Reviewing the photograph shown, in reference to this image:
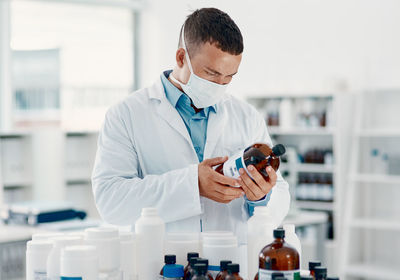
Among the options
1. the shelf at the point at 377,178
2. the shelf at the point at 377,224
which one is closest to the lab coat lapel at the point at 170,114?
the shelf at the point at 377,178

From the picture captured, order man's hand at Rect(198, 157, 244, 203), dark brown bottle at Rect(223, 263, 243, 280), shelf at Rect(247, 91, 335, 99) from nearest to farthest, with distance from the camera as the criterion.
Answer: dark brown bottle at Rect(223, 263, 243, 280) < man's hand at Rect(198, 157, 244, 203) < shelf at Rect(247, 91, 335, 99)

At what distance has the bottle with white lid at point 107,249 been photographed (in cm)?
139

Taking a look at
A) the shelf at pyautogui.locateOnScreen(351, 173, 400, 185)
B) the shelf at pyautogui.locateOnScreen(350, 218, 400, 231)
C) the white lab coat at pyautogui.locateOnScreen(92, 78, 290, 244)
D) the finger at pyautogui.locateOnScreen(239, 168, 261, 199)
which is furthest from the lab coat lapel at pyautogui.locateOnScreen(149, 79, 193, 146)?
the shelf at pyautogui.locateOnScreen(350, 218, 400, 231)

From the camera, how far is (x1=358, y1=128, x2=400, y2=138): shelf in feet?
16.9

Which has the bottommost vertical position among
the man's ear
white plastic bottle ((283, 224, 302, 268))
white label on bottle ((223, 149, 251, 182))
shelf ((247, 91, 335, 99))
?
white plastic bottle ((283, 224, 302, 268))

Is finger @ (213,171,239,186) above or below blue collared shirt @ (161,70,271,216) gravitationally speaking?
below

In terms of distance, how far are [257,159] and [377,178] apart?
393cm

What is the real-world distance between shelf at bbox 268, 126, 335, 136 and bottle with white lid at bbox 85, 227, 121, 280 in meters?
4.33

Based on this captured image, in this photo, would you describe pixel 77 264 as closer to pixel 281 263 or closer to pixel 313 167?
pixel 281 263

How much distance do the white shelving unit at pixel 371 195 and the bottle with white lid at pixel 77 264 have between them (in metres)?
4.29

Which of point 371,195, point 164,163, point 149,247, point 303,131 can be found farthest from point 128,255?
point 371,195

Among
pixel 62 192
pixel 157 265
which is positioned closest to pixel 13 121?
pixel 62 192

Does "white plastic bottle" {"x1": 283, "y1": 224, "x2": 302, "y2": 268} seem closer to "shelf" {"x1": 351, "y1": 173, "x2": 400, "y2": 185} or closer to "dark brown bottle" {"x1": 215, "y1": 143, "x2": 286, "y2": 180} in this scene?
"dark brown bottle" {"x1": 215, "y1": 143, "x2": 286, "y2": 180}

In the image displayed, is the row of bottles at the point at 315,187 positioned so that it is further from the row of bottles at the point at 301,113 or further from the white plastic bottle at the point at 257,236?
the white plastic bottle at the point at 257,236
